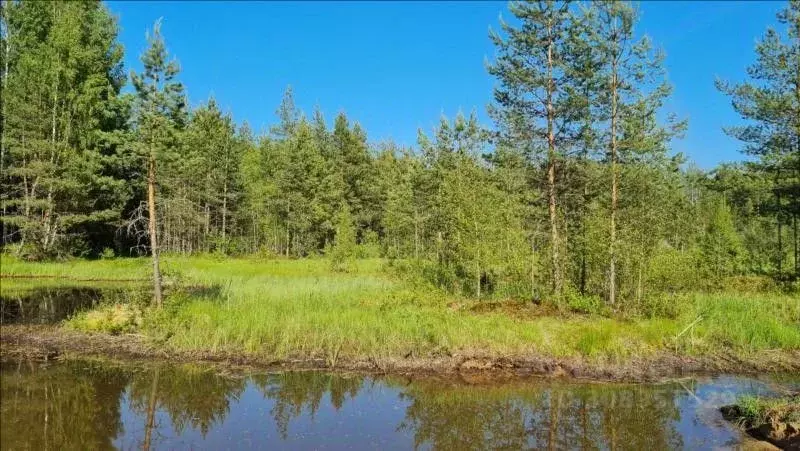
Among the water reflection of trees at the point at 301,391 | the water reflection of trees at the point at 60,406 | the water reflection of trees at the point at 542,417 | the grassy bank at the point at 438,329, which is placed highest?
the grassy bank at the point at 438,329

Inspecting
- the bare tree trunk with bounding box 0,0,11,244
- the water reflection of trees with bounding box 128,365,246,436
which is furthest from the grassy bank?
the bare tree trunk with bounding box 0,0,11,244

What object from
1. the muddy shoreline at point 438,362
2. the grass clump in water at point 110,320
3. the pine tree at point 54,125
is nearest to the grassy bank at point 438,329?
the grass clump in water at point 110,320

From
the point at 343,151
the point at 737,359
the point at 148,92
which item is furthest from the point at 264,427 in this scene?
the point at 343,151

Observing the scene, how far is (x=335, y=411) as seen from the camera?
1066 cm

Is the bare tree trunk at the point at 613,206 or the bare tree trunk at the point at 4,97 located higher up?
the bare tree trunk at the point at 4,97

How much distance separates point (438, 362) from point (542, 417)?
3.50 m

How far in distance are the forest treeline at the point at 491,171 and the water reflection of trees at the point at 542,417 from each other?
7.49m

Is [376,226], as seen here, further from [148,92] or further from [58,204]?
[148,92]

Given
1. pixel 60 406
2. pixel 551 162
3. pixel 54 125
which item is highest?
pixel 54 125

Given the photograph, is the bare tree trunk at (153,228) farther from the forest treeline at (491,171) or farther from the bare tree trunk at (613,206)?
the bare tree trunk at (613,206)

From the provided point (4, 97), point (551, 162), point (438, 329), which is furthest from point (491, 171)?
point (4, 97)

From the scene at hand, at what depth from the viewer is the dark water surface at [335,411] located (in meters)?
9.10

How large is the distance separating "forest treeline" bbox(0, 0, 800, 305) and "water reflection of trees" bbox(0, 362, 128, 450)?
4906 millimetres

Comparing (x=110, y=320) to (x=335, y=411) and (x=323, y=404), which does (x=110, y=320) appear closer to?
(x=323, y=404)
